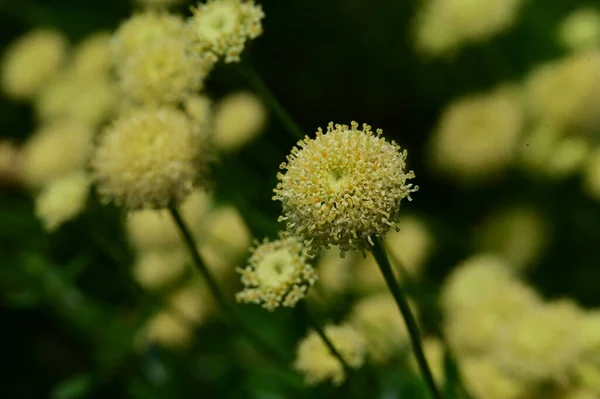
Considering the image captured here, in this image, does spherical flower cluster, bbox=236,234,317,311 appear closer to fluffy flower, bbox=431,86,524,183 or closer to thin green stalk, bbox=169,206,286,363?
thin green stalk, bbox=169,206,286,363

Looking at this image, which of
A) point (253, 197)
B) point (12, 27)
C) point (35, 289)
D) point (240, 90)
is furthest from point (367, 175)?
point (12, 27)

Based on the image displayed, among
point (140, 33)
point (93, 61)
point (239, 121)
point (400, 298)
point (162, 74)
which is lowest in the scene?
point (400, 298)

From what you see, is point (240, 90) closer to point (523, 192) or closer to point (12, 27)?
point (523, 192)

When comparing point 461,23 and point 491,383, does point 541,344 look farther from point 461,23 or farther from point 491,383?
point 461,23

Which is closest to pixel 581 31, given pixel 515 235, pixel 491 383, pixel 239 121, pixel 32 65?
pixel 515 235

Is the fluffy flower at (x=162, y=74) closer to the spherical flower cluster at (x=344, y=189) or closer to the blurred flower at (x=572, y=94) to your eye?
the spherical flower cluster at (x=344, y=189)

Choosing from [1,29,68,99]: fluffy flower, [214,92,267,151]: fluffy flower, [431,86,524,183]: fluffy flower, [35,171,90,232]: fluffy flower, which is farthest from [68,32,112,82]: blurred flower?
[431,86,524,183]: fluffy flower
